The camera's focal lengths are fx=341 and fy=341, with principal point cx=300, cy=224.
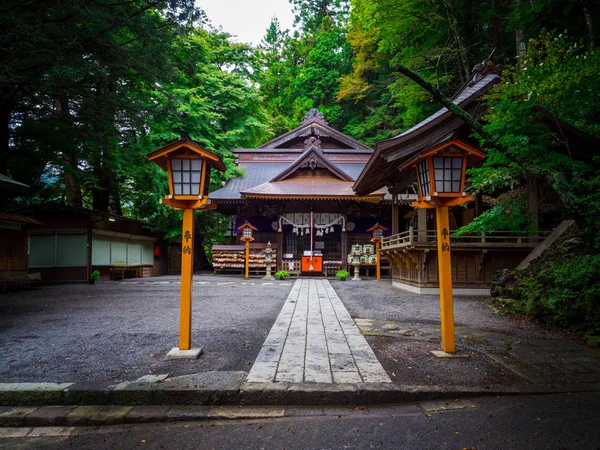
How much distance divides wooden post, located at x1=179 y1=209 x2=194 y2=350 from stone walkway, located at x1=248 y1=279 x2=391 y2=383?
995mm

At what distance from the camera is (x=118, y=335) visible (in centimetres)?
540

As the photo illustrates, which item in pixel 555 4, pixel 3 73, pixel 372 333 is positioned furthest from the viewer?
pixel 3 73


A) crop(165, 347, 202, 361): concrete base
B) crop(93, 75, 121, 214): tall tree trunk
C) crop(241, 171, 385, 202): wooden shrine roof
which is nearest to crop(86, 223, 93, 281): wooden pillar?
crop(93, 75, 121, 214): tall tree trunk

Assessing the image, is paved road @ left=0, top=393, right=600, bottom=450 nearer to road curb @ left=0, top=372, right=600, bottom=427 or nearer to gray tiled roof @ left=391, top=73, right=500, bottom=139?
road curb @ left=0, top=372, right=600, bottom=427

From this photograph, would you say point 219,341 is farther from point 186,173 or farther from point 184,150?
point 184,150

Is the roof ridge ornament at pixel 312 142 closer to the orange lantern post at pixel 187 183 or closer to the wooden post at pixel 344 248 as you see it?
the wooden post at pixel 344 248

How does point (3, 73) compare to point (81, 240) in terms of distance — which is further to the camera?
point (81, 240)

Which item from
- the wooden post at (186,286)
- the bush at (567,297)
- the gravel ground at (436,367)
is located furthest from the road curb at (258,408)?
the bush at (567,297)

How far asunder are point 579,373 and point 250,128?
20191 millimetres

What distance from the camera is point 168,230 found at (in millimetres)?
20375

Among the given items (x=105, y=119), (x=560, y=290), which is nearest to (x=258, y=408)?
(x=560, y=290)

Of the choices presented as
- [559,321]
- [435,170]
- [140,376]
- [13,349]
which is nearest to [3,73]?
[13,349]

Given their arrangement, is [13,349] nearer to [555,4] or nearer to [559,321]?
[559,321]

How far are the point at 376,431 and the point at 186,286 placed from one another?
9.24 ft
